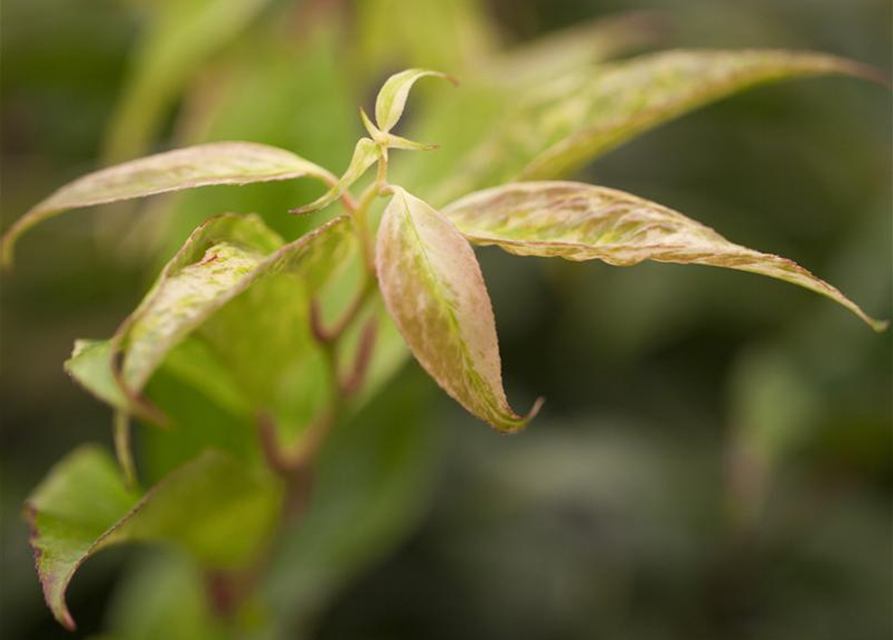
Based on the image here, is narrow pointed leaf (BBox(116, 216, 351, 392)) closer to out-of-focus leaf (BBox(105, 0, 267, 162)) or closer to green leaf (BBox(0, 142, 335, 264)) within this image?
green leaf (BBox(0, 142, 335, 264))

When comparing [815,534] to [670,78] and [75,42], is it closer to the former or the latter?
[670,78]

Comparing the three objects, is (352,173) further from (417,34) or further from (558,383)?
(558,383)

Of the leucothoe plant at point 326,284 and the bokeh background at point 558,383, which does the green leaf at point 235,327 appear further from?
the bokeh background at point 558,383

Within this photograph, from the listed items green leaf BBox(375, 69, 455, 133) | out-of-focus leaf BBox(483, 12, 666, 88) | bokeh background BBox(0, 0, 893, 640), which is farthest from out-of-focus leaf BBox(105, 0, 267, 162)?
green leaf BBox(375, 69, 455, 133)

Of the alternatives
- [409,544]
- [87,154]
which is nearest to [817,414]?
[409,544]

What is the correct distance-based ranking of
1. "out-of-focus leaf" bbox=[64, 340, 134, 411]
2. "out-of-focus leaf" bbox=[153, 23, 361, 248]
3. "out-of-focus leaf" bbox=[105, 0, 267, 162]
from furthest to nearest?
"out-of-focus leaf" bbox=[105, 0, 267, 162] → "out-of-focus leaf" bbox=[153, 23, 361, 248] → "out-of-focus leaf" bbox=[64, 340, 134, 411]

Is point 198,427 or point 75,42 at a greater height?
point 75,42

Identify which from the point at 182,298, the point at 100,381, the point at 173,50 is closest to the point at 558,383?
the point at 173,50
